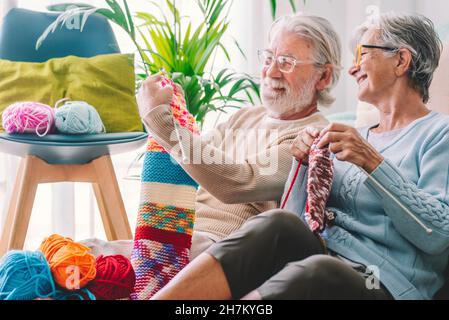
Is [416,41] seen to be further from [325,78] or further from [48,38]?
[48,38]

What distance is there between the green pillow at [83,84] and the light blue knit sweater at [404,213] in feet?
4.01

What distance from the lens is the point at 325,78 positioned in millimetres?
1661

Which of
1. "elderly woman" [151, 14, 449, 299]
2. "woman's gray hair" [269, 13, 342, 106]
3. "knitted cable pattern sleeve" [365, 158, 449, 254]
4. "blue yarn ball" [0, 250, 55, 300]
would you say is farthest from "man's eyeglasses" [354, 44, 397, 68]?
"blue yarn ball" [0, 250, 55, 300]

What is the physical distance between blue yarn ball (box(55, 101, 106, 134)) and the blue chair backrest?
0.50m

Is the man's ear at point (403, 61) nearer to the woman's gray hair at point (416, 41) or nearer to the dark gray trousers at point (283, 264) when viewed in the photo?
the woman's gray hair at point (416, 41)

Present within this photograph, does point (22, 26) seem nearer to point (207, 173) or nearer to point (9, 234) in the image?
point (9, 234)

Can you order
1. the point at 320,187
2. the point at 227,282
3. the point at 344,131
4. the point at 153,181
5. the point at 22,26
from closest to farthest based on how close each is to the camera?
1. the point at 227,282
2. the point at 344,131
3. the point at 320,187
4. the point at 153,181
5. the point at 22,26

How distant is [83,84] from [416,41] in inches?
55.7

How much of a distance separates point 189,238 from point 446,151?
0.64 meters

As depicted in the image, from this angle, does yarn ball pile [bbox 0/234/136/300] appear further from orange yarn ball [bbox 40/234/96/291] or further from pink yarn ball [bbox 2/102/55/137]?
pink yarn ball [bbox 2/102/55/137]

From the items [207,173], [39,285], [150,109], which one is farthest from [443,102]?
[39,285]

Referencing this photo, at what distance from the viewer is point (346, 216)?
1356mm

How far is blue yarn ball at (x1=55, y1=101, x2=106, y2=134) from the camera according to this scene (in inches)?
84.1

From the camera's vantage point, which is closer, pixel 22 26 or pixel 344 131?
pixel 344 131
